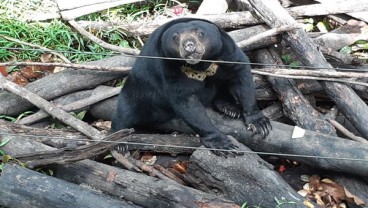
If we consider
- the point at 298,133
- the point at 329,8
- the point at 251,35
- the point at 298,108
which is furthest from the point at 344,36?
the point at 298,133

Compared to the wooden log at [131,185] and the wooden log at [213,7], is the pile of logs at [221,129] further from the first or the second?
the wooden log at [213,7]

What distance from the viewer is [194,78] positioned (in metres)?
5.41

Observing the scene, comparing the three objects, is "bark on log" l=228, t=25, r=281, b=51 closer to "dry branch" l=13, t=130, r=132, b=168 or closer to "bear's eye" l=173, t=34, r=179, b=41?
"bear's eye" l=173, t=34, r=179, b=41

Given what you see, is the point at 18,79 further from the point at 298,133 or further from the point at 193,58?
the point at 298,133

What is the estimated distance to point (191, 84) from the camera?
5.38 m

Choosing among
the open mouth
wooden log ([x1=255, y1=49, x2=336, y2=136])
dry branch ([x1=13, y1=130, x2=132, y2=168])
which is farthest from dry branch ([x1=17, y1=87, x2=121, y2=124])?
wooden log ([x1=255, y1=49, x2=336, y2=136])

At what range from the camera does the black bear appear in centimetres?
517

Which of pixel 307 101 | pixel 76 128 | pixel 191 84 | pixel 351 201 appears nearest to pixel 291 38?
pixel 307 101

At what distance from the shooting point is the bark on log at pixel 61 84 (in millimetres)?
6266

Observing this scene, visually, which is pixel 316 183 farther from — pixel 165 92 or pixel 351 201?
pixel 165 92

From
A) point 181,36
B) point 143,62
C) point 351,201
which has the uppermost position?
point 181,36

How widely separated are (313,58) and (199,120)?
1.14 m

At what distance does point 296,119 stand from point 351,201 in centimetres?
89

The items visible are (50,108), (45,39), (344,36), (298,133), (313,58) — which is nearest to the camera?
(298,133)
